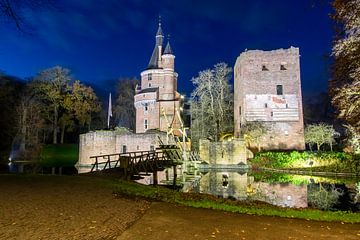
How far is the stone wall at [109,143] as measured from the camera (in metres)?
35.3

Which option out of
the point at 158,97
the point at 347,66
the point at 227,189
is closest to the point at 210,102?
the point at 158,97

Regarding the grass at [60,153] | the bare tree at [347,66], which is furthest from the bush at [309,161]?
the grass at [60,153]

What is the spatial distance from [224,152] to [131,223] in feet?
90.7

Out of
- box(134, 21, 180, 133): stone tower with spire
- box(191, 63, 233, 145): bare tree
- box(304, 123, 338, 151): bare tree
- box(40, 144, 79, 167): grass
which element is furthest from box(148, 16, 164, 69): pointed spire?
box(304, 123, 338, 151): bare tree

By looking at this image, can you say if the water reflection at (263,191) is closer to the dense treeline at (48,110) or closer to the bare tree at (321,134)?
the bare tree at (321,134)

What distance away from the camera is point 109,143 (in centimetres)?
3659

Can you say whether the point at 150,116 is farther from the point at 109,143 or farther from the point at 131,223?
the point at 131,223

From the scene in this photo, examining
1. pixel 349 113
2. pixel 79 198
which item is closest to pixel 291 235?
pixel 79 198

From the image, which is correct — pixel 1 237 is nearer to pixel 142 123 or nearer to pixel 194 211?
pixel 194 211

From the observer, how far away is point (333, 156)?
28328 millimetres

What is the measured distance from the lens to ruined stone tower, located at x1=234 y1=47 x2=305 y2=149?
35.8 metres

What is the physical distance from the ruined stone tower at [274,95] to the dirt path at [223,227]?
29757 millimetres

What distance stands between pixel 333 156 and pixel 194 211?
24.3 metres

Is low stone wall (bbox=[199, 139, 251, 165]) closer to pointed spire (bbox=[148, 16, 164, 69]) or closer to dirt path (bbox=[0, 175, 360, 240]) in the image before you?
pointed spire (bbox=[148, 16, 164, 69])
